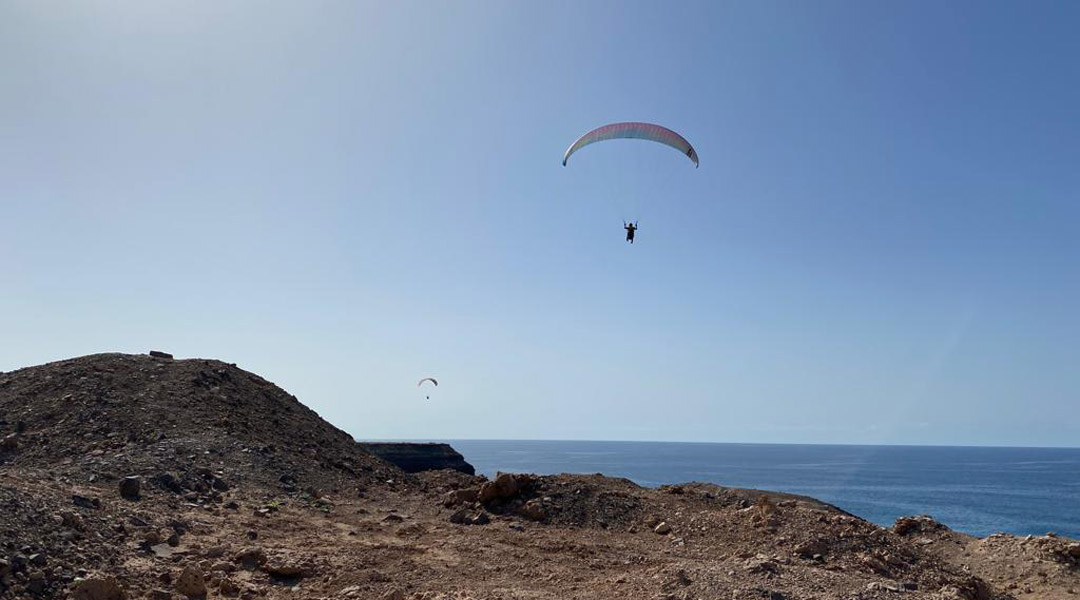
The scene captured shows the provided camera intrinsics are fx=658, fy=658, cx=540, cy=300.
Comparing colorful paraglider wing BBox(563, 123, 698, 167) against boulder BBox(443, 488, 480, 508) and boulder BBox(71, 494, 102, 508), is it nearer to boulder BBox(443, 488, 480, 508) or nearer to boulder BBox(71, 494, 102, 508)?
boulder BBox(443, 488, 480, 508)

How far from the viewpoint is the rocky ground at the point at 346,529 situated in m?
9.52

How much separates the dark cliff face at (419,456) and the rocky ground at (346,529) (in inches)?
774

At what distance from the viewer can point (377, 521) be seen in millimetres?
14969

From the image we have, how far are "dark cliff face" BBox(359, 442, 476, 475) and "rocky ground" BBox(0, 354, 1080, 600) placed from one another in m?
19.7

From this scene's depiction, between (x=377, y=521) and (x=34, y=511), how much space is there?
6.81 m

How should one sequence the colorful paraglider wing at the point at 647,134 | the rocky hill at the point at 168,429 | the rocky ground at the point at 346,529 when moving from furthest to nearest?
the colorful paraglider wing at the point at 647,134
the rocky hill at the point at 168,429
the rocky ground at the point at 346,529

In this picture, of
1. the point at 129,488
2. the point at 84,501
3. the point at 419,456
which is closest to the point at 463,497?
the point at 129,488

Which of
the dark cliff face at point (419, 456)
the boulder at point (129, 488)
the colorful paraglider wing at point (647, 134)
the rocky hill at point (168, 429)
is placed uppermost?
the colorful paraglider wing at point (647, 134)

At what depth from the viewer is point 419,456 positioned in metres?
42.3

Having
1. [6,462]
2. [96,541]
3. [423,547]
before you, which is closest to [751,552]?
[423,547]

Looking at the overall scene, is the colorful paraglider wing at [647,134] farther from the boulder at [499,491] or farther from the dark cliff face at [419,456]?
the dark cliff face at [419,456]

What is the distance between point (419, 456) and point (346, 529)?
95.5ft

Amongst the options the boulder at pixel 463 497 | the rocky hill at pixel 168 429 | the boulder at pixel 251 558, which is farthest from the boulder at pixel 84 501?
Result: the boulder at pixel 463 497

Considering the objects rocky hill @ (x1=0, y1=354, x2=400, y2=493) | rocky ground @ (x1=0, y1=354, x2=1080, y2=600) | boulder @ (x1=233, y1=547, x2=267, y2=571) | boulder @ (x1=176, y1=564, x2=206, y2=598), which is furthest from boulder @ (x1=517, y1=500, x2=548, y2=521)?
boulder @ (x1=176, y1=564, x2=206, y2=598)
